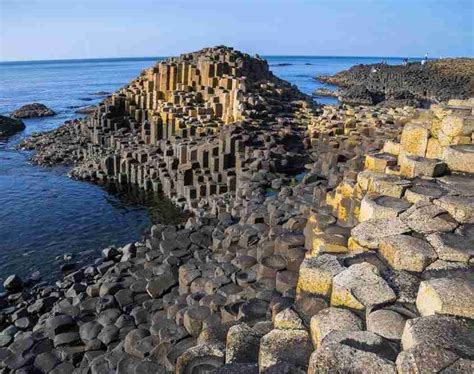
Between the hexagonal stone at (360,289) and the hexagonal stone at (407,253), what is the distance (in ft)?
0.87

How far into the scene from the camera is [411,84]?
58.2 meters

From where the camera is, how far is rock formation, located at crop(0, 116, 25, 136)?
3202 centimetres

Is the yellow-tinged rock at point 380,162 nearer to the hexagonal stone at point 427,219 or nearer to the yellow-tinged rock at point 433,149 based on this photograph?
the yellow-tinged rock at point 433,149

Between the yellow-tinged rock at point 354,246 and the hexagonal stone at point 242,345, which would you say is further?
the yellow-tinged rock at point 354,246

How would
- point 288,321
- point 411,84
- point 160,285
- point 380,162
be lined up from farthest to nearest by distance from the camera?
point 411,84, point 160,285, point 380,162, point 288,321

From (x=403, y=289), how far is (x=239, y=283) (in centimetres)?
359

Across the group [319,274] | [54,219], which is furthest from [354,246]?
[54,219]

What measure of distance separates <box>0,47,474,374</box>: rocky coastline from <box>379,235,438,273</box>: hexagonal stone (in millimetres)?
19

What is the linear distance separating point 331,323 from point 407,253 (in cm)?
106

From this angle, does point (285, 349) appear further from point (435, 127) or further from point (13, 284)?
point (13, 284)

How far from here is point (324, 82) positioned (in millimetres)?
83188

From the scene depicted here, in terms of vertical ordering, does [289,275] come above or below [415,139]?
below

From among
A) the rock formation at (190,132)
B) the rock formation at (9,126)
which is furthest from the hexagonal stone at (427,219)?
the rock formation at (9,126)

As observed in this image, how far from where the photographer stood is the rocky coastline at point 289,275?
10.6 feet
